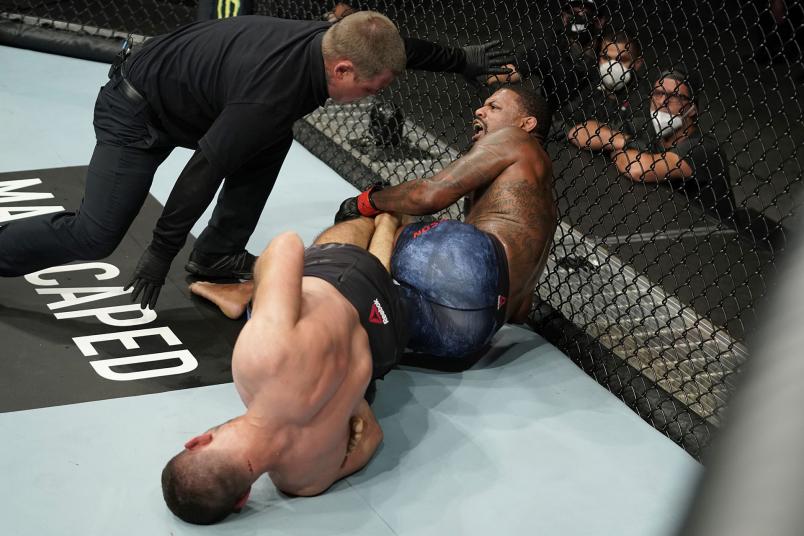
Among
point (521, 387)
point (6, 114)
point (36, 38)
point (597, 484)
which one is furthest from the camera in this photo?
point (36, 38)

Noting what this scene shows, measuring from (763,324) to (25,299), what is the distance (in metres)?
3.09

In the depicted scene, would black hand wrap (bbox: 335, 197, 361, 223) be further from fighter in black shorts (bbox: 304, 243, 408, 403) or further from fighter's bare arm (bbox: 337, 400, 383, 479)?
fighter's bare arm (bbox: 337, 400, 383, 479)

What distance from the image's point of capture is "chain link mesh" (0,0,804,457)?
3008 mm

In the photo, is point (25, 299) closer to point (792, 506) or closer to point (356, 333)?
point (356, 333)

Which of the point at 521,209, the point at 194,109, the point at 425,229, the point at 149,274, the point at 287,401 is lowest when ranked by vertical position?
the point at 149,274

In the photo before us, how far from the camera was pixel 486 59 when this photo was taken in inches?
133

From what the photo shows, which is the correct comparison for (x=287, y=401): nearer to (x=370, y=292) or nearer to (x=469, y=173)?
(x=370, y=292)

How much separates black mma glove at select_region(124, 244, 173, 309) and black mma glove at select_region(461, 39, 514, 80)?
1289 mm

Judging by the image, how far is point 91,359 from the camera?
2.75 meters

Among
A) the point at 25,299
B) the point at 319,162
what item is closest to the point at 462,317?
the point at 25,299

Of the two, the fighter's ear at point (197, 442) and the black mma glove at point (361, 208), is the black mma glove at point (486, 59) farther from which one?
the fighter's ear at point (197, 442)

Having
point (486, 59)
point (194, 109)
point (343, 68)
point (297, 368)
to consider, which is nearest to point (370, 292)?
point (297, 368)

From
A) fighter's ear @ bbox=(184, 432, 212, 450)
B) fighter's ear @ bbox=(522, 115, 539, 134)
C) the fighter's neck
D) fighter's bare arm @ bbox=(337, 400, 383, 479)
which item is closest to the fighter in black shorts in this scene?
fighter's bare arm @ bbox=(337, 400, 383, 479)

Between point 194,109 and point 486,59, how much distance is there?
110cm
